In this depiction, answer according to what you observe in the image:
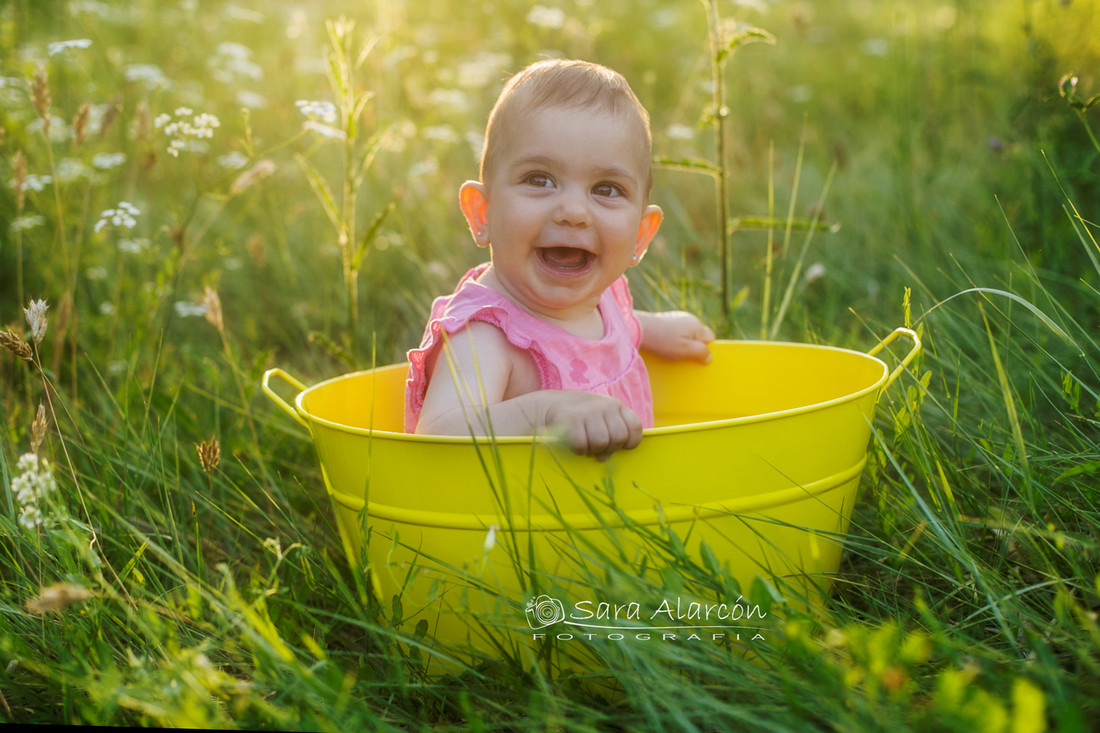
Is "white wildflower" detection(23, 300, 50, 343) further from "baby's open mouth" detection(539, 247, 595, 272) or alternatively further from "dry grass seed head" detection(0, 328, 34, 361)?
"baby's open mouth" detection(539, 247, 595, 272)

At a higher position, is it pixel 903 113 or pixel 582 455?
pixel 903 113

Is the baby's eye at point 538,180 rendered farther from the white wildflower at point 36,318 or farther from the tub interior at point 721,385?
the white wildflower at point 36,318

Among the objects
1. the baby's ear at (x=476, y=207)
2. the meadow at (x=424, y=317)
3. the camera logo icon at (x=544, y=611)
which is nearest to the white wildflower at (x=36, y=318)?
the meadow at (x=424, y=317)

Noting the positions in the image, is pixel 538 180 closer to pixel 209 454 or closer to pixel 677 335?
pixel 677 335

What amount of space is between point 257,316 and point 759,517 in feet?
6.84

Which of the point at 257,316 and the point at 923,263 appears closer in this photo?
the point at 923,263

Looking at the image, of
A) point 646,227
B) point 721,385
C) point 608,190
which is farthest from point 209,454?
point 721,385

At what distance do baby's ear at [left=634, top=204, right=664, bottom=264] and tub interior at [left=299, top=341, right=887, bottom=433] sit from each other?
0.30 meters

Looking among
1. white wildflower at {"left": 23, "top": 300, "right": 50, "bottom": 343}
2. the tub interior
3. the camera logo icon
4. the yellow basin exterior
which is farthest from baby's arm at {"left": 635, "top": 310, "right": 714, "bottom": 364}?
white wildflower at {"left": 23, "top": 300, "right": 50, "bottom": 343}

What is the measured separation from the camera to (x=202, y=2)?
15.8ft

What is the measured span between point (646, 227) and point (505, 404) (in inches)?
23.4

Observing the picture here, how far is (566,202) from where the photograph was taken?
4.91ft

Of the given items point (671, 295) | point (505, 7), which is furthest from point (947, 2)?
point (671, 295)

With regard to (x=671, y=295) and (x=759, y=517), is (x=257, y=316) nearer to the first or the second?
(x=671, y=295)
